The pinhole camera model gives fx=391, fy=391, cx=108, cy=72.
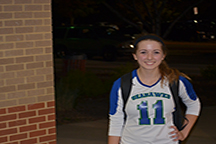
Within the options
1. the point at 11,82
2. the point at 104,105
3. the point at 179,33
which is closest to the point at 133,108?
the point at 11,82

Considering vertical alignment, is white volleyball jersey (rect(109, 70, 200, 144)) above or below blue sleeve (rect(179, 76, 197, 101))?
below

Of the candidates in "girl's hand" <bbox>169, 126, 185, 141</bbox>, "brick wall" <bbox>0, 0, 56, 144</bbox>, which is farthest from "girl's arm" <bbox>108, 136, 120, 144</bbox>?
"brick wall" <bbox>0, 0, 56, 144</bbox>

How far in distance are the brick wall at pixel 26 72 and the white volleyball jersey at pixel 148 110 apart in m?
1.61

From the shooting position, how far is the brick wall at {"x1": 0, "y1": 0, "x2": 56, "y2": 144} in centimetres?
411

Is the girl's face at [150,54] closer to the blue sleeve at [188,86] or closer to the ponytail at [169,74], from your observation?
the ponytail at [169,74]

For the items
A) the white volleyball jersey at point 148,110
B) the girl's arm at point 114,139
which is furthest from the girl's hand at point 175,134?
the girl's arm at point 114,139

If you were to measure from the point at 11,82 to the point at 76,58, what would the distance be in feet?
25.2

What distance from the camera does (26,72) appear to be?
4.25 meters

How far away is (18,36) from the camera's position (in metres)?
4.16

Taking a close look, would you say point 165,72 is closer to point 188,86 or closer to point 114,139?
point 188,86

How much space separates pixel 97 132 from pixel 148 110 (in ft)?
12.1

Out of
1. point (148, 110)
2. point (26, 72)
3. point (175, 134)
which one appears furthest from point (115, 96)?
point (26, 72)

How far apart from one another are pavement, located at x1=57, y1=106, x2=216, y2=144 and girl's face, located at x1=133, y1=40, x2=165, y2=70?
3.08m

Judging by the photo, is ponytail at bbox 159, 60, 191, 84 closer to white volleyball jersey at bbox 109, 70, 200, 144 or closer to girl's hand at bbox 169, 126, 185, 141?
white volleyball jersey at bbox 109, 70, 200, 144
